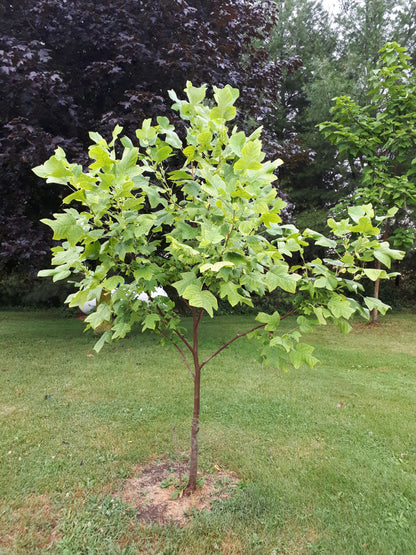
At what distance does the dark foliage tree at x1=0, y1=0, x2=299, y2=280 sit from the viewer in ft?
16.4

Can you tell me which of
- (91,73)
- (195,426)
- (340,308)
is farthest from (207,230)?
(91,73)

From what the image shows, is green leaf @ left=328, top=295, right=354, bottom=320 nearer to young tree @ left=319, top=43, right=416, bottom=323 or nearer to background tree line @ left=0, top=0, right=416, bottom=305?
background tree line @ left=0, top=0, right=416, bottom=305

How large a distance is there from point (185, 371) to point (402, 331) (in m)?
4.92

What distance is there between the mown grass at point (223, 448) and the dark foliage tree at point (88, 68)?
2292 mm

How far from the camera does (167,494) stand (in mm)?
2432

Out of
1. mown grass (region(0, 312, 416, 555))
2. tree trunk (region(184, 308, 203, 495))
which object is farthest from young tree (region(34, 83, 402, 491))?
mown grass (region(0, 312, 416, 555))

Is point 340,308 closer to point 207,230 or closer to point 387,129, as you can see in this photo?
point 207,230

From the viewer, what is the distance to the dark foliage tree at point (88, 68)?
197 inches

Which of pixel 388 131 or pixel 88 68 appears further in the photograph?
pixel 388 131

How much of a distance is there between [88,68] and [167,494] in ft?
16.9

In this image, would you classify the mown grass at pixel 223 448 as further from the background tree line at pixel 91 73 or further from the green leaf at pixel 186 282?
the background tree line at pixel 91 73

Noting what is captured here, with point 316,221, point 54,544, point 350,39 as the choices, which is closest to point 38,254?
point 54,544

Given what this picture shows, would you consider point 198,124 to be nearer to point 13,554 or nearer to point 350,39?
point 13,554

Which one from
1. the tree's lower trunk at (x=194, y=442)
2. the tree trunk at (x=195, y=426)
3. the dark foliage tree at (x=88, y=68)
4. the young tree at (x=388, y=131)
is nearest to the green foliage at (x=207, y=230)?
the tree trunk at (x=195, y=426)
